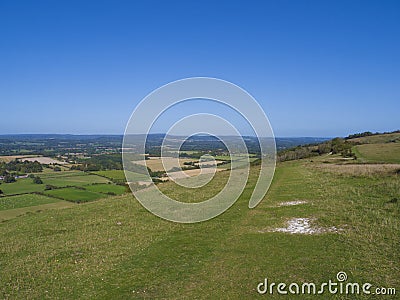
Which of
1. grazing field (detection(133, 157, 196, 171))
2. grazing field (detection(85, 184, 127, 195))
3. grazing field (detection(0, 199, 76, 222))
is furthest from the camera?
grazing field (detection(85, 184, 127, 195))

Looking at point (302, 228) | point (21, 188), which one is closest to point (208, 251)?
point (302, 228)

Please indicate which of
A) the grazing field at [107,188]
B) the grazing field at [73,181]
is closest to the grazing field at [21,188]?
the grazing field at [73,181]

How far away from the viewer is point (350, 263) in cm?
945

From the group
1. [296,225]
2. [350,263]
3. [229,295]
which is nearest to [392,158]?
[296,225]

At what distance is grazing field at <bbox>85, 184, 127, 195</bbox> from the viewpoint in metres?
44.3

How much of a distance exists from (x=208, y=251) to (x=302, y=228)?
4.56 m

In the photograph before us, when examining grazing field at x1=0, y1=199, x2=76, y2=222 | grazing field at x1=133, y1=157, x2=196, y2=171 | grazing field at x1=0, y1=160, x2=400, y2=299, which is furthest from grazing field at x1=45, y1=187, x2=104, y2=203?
grazing field at x1=0, y1=160, x2=400, y2=299

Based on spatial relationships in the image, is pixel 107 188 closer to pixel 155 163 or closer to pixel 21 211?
pixel 21 211

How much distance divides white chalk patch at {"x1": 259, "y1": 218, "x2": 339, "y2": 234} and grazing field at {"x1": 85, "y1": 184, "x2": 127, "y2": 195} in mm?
31947

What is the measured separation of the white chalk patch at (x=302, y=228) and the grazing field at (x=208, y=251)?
1.6 inches

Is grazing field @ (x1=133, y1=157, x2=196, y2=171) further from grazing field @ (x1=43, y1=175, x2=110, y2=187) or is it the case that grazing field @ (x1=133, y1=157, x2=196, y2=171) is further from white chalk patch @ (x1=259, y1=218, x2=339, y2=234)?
grazing field @ (x1=43, y1=175, x2=110, y2=187)

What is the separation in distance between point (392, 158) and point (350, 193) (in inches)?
1259

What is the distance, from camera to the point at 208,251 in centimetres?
1195

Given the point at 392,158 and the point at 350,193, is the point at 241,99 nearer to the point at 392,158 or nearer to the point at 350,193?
the point at 350,193
